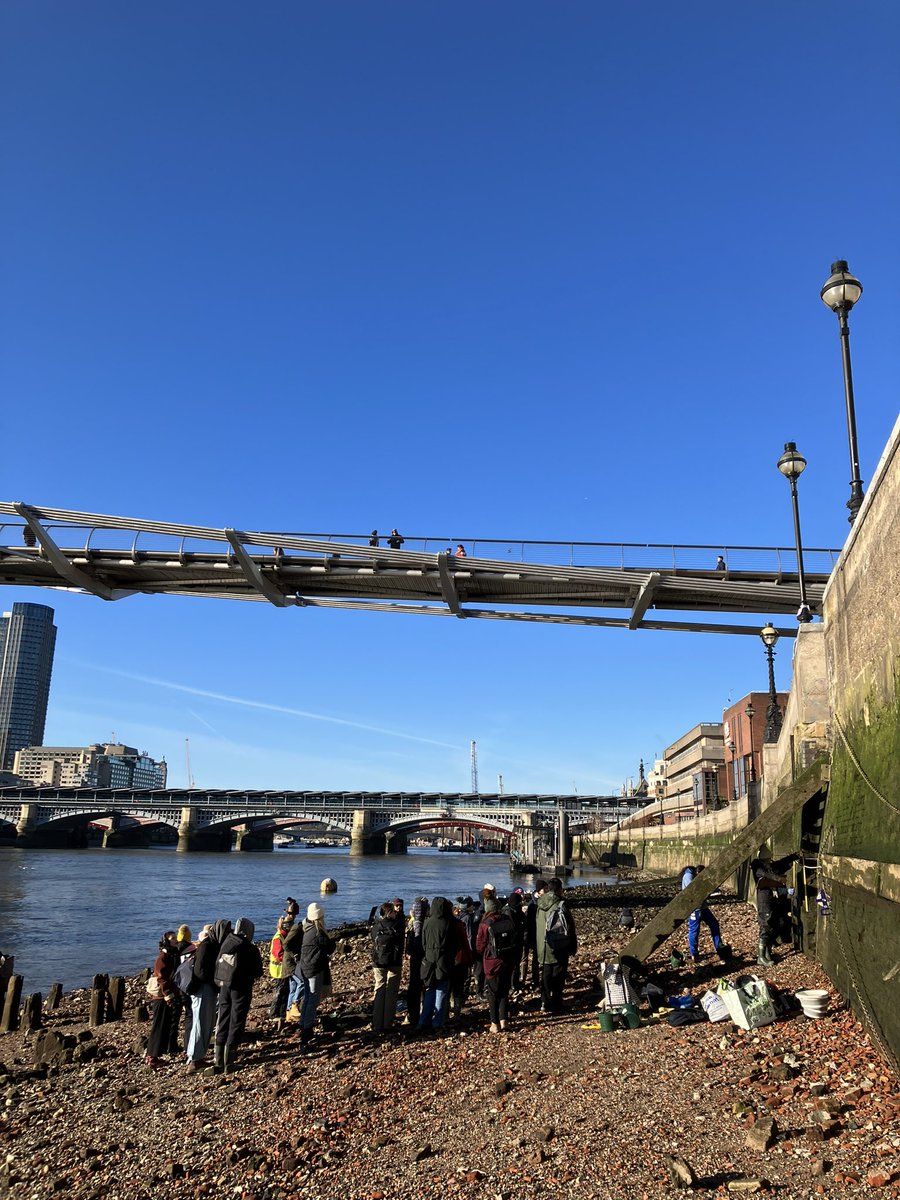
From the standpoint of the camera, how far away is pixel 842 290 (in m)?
12.9

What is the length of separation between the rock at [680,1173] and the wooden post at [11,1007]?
14702 mm

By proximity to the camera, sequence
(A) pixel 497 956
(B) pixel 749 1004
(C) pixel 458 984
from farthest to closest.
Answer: (C) pixel 458 984
(A) pixel 497 956
(B) pixel 749 1004

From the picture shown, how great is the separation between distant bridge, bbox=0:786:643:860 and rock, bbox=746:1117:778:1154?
126590 mm

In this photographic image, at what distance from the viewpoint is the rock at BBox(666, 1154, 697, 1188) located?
21.0 ft

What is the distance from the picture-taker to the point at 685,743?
11675cm

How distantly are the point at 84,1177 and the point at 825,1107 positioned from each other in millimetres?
7060

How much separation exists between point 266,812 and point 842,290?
146 meters

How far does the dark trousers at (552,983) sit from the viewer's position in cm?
1224

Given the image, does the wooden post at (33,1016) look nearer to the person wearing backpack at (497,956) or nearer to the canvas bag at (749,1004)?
the person wearing backpack at (497,956)

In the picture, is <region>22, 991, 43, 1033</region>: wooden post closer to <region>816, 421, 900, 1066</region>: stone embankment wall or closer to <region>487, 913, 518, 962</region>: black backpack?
<region>487, 913, 518, 962</region>: black backpack

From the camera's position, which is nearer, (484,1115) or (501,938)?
(484,1115)

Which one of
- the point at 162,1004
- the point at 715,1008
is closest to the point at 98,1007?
the point at 162,1004

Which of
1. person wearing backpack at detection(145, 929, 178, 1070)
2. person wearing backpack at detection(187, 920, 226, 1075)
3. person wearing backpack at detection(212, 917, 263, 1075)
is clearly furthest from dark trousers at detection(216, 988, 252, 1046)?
person wearing backpack at detection(145, 929, 178, 1070)

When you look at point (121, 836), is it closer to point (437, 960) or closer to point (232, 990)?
point (232, 990)
